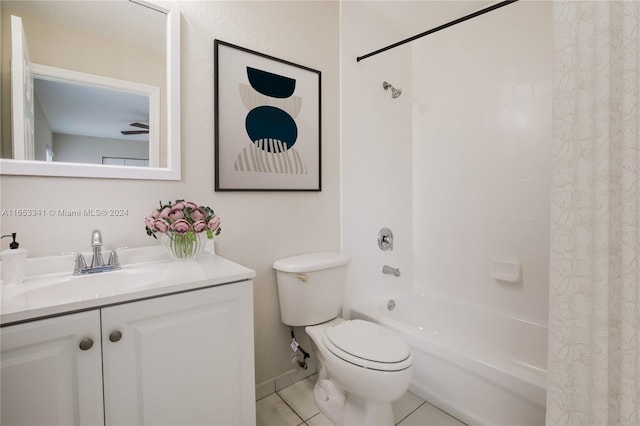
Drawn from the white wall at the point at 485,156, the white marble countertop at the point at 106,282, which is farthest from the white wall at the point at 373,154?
the white marble countertop at the point at 106,282

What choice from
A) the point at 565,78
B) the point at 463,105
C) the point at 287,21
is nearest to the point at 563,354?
the point at 565,78

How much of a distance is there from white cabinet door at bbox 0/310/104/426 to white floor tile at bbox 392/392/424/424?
52.9 inches

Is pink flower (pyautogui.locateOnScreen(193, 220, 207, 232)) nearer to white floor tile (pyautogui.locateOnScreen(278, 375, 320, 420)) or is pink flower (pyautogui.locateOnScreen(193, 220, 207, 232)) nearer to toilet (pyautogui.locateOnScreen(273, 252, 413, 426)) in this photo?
toilet (pyautogui.locateOnScreen(273, 252, 413, 426))

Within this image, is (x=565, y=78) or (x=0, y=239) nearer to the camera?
(x=565, y=78)

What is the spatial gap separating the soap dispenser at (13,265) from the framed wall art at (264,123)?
75 centimetres

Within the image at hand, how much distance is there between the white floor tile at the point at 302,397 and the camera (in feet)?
5.36

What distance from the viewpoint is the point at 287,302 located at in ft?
5.56

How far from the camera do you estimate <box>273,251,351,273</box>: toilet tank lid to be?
64.7 inches

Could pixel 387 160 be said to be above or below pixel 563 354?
above

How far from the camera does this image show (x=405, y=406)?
1.68 meters

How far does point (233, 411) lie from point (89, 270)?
0.72m

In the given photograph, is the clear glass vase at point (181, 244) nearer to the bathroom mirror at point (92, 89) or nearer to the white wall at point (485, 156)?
the bathroom mirror at point (92, 89)

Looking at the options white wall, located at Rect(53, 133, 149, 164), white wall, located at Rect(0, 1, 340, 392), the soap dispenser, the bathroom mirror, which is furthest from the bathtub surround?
the soap dispenser

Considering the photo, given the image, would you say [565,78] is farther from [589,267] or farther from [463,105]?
[463,105]
